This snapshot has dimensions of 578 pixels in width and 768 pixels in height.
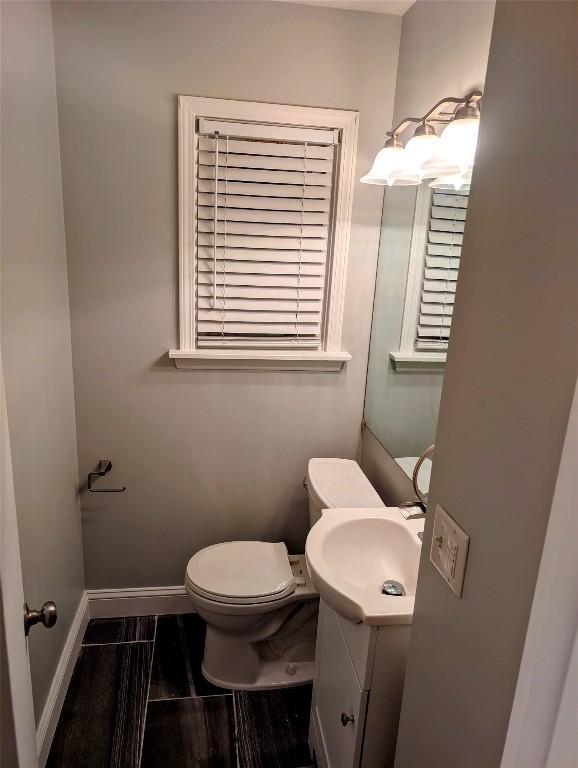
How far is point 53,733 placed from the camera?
5.72ft

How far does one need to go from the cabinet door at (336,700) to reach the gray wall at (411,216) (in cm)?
67

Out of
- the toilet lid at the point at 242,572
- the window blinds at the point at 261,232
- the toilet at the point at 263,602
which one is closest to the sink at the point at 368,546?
the toilet at the point at 263,602

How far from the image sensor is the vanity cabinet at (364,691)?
1.23m

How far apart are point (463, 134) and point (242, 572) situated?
1.66 m

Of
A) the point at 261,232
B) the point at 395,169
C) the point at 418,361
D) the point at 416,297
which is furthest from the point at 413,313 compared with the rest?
the point at 261,232

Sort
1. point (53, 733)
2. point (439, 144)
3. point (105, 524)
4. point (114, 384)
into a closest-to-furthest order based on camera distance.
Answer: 1. point (439, 144)
2. point (53, 733)
3. point (114, 384)
4. point (105, 524)

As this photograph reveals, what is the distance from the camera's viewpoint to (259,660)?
2.04 metres

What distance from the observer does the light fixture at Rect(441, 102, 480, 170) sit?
1332mm

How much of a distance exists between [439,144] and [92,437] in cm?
169

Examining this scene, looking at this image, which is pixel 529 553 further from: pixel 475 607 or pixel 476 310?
pixel 476 310

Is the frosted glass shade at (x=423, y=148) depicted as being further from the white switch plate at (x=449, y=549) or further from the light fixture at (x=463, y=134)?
the white switch plate at (x=449, y=549)

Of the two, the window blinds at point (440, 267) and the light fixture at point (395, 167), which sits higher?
the light fixture at point (395, 167)

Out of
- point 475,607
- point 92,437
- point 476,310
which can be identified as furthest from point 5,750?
point 92,437

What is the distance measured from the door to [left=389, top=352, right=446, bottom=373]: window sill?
3.92 feet
